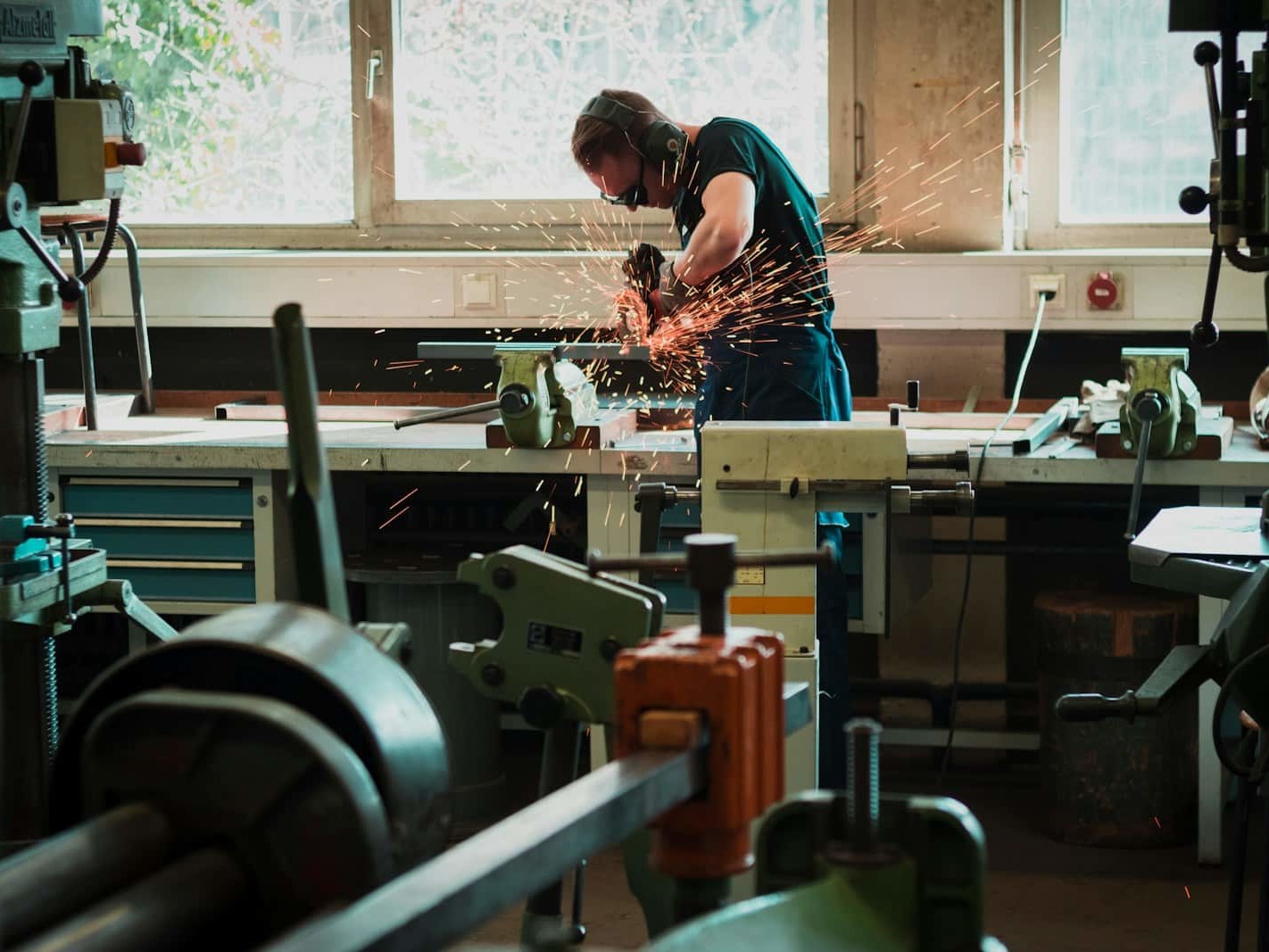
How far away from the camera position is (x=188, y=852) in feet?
3.32

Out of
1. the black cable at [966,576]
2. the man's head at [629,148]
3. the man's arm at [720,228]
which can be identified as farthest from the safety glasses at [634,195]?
the black cable at [966,576]

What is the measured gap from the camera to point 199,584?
3494mm

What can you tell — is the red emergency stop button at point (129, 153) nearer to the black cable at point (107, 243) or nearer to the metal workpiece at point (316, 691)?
the black cable at point (107, 243)

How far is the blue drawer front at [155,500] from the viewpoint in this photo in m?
3.48

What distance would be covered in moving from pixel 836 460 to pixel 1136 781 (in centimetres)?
138

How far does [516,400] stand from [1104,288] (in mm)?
1407

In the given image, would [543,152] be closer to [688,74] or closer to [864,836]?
[688,74]

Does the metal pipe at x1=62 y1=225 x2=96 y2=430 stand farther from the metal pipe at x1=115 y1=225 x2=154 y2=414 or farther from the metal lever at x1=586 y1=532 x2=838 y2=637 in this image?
the metal lever at x1=586 y1=532 x2=838 y2=637

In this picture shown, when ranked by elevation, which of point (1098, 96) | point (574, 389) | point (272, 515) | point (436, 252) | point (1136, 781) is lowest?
point (1136, 781)

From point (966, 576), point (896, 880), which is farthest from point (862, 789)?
point (966, 576)

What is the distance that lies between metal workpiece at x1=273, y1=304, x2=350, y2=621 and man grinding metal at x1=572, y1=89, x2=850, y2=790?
72.2 inches

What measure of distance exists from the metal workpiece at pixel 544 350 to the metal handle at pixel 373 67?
1.31 metres

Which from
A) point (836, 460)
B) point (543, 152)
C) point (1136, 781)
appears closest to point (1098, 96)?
point (543, 152)

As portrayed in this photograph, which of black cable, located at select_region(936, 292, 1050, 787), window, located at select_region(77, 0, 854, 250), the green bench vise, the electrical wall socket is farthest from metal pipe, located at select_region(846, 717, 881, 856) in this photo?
window, located at select_region(77, 0, 854, 250)
